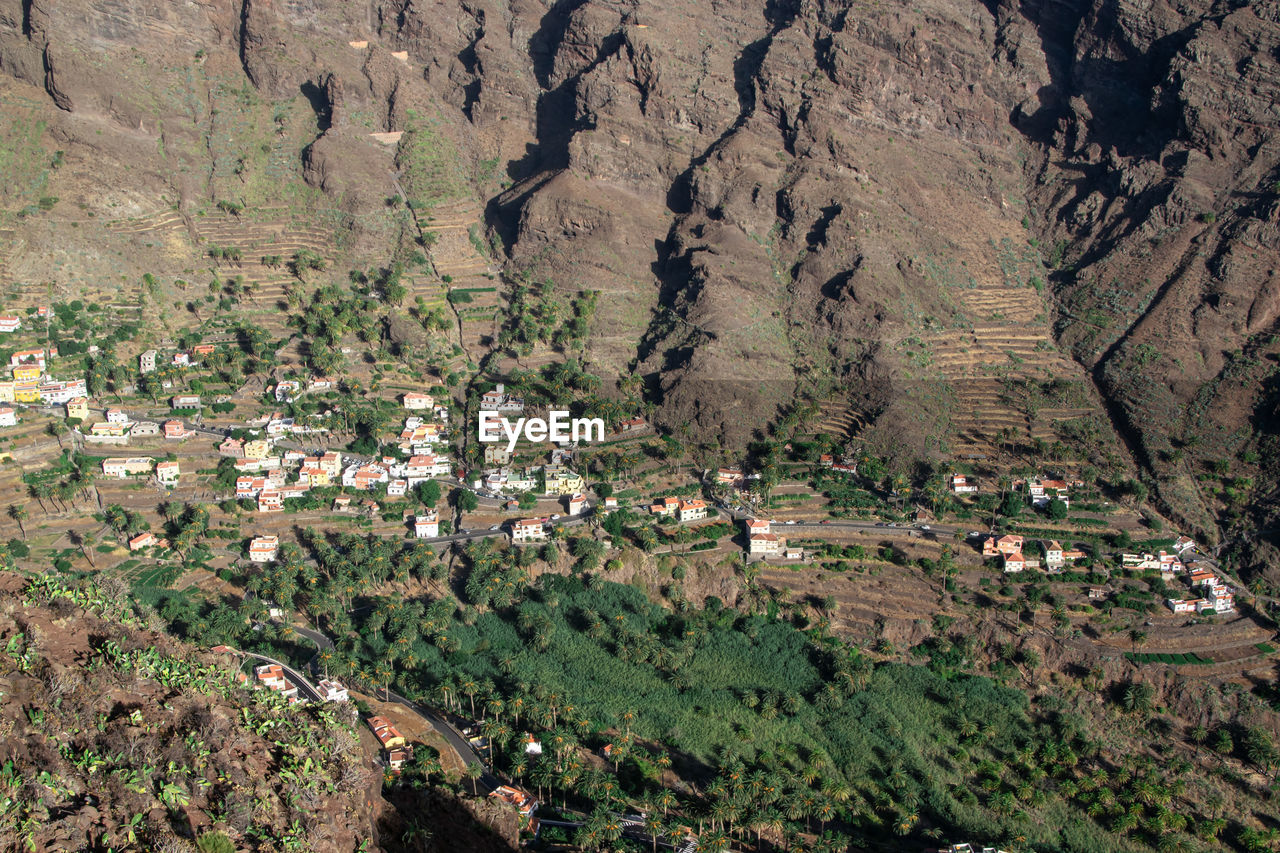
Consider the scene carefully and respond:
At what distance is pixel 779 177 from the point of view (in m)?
93.1

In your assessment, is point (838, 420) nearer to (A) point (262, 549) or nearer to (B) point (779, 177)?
(B) point (779, 177)

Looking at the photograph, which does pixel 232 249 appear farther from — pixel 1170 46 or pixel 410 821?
pixel 1170 46

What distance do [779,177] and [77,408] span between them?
62.6 meters

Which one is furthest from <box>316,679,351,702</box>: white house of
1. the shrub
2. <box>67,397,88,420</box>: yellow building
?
<box>67,397,88,420</box>: yellow building

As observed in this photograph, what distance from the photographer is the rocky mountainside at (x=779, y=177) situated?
255 feet

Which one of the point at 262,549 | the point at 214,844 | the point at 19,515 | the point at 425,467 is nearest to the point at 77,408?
the point at 19,515

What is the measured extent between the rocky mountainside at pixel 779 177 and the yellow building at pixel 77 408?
1402 cm

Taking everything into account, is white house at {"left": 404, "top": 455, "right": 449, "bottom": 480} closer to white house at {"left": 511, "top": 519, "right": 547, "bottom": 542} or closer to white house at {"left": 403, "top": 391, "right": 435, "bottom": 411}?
white house at {"left": 403, "top": 391, "right": 435, "bottom": 411}

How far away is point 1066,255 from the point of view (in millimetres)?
90688

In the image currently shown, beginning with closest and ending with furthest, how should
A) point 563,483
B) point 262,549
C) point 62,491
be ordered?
point 262,549
point 62,491
point 563,483

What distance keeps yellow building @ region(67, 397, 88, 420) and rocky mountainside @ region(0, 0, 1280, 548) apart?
14020 mm

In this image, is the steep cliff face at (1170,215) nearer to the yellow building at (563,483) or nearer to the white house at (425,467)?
the yellow building at (563,483)

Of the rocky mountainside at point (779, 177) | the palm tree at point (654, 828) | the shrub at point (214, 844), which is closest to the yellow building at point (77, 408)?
the rocky mountainside at point (779, 177)

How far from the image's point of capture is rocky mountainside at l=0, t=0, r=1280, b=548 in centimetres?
7788
